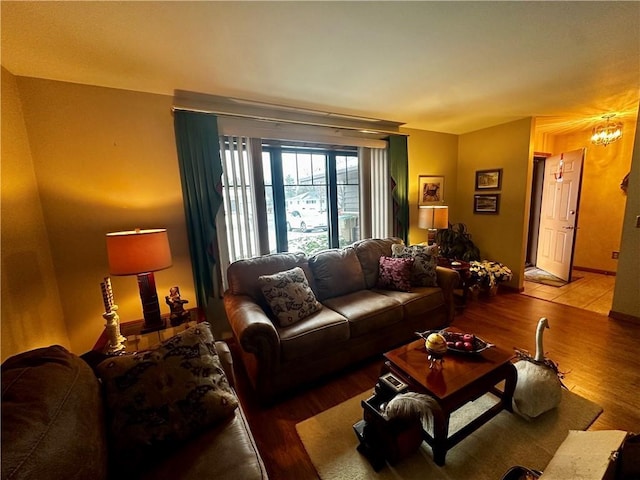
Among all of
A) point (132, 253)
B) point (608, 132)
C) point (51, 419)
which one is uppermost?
point (608, 132)

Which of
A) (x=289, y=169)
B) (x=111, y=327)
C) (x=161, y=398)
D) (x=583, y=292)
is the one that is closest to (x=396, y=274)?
(x=289, y=169)

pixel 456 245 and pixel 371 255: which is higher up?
pixel 371 255

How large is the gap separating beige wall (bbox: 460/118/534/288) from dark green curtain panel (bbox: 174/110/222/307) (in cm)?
376

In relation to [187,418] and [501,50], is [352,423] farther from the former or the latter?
[501,50]

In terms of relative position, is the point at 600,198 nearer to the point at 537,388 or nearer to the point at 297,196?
the point at 537,388

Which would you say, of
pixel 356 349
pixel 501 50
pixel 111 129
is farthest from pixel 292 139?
pixel 356 349

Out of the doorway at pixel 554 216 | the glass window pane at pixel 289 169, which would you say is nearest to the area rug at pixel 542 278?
the doorway at pixel 554 216

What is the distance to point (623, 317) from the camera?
9.16 feet

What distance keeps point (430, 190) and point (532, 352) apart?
2505 mm

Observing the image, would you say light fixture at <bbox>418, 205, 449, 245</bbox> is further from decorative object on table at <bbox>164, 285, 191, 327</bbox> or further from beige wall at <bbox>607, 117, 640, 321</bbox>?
decorative object on table at <bbox>164, 285, 191, 327</bbox>

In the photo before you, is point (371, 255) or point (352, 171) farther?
point (352, 171)

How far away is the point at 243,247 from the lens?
2.74m

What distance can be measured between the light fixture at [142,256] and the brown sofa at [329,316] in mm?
583

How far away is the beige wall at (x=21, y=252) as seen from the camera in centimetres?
158
